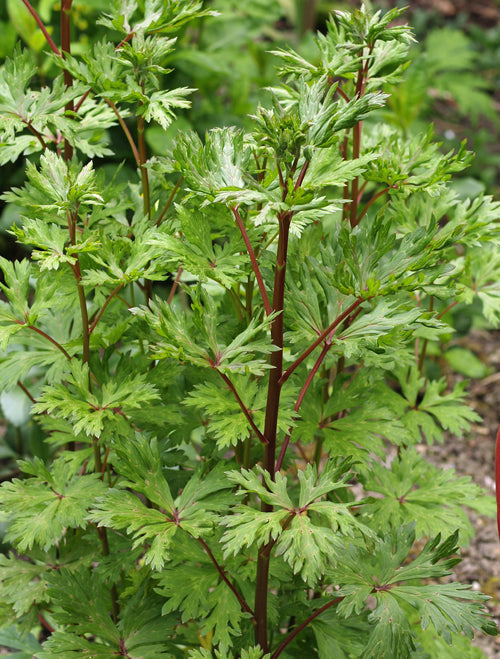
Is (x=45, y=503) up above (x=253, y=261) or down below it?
below

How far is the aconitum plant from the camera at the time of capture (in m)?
1.00

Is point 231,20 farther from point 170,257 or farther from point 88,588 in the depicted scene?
point 88,588

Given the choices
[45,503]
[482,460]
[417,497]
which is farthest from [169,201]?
[482,460]

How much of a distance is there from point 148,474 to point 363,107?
648mm

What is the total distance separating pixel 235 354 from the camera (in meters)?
1.02

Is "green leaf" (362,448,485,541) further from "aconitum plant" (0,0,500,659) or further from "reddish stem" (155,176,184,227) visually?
"reddish stem" (155,176,184,227)

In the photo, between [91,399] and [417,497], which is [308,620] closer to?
[417,497]

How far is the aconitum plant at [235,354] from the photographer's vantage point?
1.00m

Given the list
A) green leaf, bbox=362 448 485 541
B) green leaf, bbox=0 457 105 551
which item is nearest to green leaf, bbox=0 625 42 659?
green leaf, bbox=0 457 105 551

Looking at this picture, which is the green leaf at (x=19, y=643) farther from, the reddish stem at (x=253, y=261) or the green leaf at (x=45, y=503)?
the reddish stem at (x=253, y=261)

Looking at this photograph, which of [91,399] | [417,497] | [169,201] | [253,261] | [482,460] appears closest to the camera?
[253,261]

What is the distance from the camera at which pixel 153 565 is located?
40.1 inches

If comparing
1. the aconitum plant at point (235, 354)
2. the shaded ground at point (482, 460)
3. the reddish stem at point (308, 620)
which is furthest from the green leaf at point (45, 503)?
the shaded ground at point (482, 460)

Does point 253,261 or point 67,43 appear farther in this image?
point 67,43
